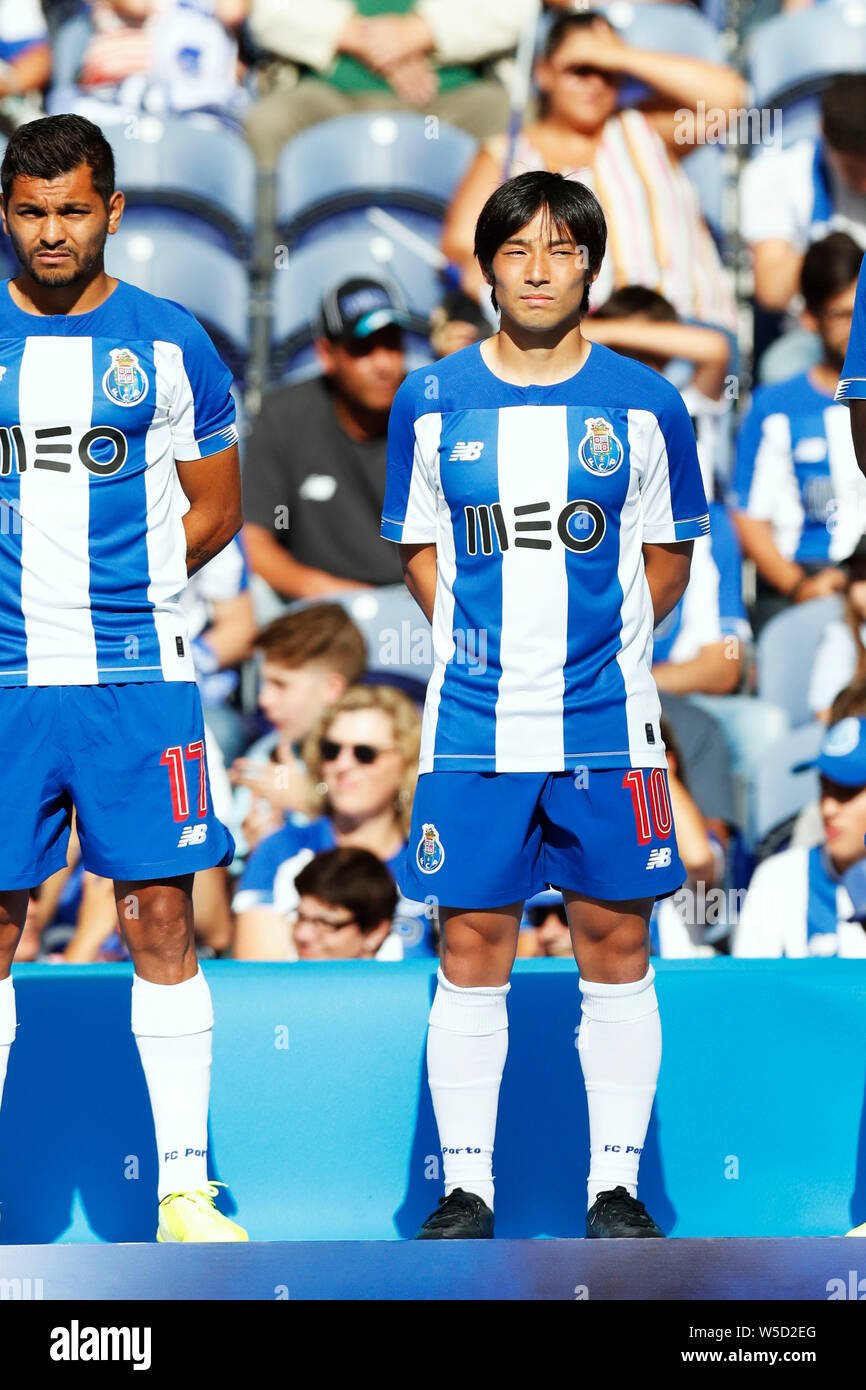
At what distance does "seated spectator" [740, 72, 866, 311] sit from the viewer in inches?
190

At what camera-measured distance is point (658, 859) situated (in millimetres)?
2594

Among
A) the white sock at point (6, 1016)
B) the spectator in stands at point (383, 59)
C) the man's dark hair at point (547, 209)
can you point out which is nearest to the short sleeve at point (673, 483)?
the man's dark hair at point (547, 209)

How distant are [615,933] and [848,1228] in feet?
2.79

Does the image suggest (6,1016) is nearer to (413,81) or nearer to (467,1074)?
(467,1074)

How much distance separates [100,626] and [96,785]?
0.23 metres

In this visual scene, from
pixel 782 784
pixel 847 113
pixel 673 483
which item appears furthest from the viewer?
pixel 847 113

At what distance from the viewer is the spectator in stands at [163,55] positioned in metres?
5.00

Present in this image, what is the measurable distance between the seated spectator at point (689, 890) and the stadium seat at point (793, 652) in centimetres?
49

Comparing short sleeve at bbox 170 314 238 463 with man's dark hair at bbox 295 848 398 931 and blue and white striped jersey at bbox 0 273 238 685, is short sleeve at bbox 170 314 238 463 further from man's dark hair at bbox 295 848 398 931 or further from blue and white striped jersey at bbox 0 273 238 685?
man's dark hair at bbox 295 848 398 931

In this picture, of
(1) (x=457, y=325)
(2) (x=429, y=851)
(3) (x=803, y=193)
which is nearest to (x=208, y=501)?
(2) (x=429, y=851)

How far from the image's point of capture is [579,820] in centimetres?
257

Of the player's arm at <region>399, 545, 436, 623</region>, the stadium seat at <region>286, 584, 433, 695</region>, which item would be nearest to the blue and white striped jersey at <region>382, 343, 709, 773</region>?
the player's arm at <region>399, 545, 436, 623</region>

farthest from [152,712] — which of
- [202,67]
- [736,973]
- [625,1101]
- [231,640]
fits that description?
[202,67]

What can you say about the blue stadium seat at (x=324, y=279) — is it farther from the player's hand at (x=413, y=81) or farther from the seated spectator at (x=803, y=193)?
the seated spectator at (x=803, y=193)
